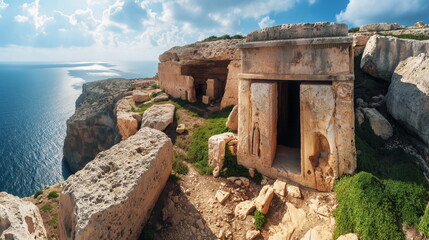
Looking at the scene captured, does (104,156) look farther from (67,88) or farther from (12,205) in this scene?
(67,88)

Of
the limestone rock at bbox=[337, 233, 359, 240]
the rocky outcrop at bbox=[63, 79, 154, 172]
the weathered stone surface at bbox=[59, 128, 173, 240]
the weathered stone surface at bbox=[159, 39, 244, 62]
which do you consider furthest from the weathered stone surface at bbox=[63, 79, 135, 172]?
the limestone rock at bbox=[337, 233, 359, 240]

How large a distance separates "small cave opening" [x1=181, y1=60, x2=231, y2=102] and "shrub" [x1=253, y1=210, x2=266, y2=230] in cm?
947

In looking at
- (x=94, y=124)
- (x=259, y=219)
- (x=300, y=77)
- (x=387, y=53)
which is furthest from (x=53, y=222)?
(x=387, y=53)

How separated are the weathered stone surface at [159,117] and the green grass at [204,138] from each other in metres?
1.92

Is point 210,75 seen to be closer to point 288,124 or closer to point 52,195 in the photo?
point 288,124

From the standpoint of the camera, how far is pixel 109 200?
5.05 m

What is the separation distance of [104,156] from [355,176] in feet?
23.3

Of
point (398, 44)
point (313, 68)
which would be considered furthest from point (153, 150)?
point (398, 44)

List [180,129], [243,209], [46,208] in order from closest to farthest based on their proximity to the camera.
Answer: [243,209] < [46,208] < [180,129]

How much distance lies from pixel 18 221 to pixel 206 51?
40.7ft

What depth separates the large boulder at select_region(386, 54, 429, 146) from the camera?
7.45m

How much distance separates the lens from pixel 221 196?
7.22m

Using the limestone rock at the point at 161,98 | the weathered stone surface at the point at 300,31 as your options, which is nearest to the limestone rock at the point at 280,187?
the weathered stone surface at the point at 300,31

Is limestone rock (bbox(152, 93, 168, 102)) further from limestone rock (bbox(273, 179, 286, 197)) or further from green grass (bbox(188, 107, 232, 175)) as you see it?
limestone rock (bbox(273, 179, 286, 197))
